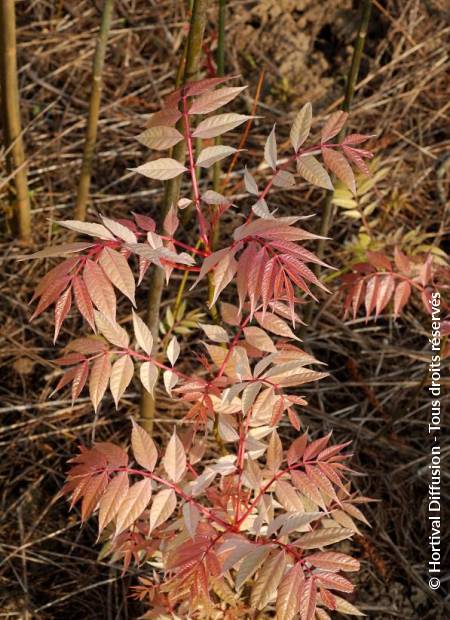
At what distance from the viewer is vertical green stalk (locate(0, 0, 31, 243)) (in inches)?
63.2

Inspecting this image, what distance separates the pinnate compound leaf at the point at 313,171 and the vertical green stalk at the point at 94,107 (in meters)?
0.76

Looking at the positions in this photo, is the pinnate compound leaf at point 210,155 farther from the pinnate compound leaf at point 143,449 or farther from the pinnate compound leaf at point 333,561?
the pinnate compound leaf at point 333,561

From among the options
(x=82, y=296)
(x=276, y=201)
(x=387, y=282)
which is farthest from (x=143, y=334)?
(x=276, y=201)

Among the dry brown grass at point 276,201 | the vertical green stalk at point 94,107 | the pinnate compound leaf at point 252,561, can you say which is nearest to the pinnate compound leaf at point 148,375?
the pinnate compound leaf at point 252,561

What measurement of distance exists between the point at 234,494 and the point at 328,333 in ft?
2.40

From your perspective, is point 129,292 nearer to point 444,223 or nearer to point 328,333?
point 328,333

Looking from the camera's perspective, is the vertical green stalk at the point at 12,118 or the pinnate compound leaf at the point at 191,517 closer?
the pinnate compound leaf at the point at 191,517

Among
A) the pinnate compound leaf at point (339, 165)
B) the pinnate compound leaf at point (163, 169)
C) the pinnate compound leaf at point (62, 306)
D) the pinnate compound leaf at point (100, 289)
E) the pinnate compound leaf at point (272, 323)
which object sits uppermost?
the pinnate compound leaf at point (163, 169)

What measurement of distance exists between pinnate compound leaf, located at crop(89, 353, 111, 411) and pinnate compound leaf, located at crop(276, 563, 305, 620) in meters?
0.32

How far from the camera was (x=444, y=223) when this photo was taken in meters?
2.00

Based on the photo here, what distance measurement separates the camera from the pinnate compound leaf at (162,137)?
Result: 1.02 m

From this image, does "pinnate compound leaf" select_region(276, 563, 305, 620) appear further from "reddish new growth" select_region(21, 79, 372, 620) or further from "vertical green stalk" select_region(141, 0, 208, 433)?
"vertical green stalk" select_region(141, 0, 208, 433)

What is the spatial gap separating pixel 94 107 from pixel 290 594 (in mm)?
1135

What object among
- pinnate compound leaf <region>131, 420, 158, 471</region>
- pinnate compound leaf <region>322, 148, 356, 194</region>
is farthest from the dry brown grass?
pinnate compound leaf <region>322, 148, 356, 194</region>
